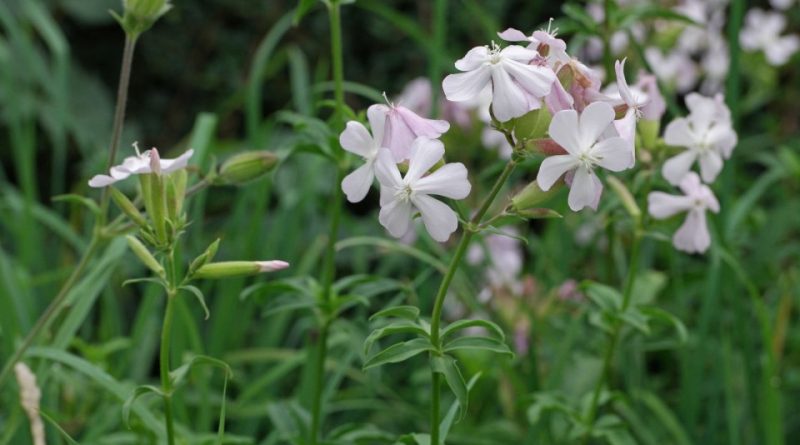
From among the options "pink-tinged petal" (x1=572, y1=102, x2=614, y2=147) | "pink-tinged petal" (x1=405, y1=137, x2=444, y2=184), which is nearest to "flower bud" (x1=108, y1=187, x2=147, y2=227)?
"pink-tinged petal" (x1=405, y1=137, x2=444, y2=184)

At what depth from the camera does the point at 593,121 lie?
0.71 m

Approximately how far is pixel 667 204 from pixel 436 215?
37 centimetres

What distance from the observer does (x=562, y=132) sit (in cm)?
70

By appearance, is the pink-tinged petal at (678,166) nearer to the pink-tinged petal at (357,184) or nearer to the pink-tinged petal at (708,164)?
the pink-tinged petal at (708,164)

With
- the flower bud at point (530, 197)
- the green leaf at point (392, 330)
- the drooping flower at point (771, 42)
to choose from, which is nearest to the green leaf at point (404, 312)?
the green leaf at point (392, 330)

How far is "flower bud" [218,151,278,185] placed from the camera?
103 centimetres

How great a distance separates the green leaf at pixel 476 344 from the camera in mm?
787

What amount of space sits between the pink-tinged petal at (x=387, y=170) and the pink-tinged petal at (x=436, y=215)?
0.06 feet

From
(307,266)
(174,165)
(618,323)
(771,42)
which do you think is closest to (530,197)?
(174,165)

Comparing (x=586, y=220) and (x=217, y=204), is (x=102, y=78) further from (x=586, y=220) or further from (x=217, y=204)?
(x=586, y=220)

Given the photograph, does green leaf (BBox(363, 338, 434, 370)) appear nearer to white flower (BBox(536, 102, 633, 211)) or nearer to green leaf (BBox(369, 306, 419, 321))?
green leaf (BBox(369, 306, 419, 321))

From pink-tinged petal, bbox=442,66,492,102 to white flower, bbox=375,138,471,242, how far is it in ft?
→ 0.11

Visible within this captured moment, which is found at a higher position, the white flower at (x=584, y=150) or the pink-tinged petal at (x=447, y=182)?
the white flower at (x=584, y=150)

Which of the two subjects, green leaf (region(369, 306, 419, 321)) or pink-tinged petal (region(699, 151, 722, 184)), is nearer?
green leaf (region(369, 306, 419, 321))
